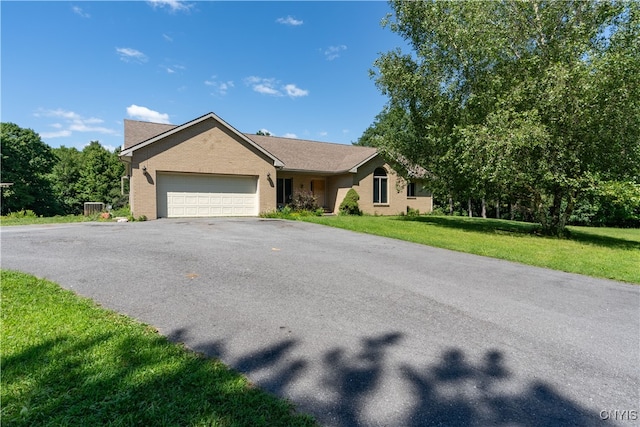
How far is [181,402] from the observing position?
238cm

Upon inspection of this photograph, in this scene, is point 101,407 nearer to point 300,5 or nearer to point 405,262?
point 405,262

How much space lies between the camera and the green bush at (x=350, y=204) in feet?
68.5

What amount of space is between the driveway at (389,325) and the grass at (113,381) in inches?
9.9

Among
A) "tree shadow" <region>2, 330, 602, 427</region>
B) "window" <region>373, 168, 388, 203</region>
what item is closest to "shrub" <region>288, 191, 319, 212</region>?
"window" <region>373, 168, 388, 203</region>

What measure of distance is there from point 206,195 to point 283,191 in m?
5.56

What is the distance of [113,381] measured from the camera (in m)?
2.61

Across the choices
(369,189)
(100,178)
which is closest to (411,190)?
(369,189)

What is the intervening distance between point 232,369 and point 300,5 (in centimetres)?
1539

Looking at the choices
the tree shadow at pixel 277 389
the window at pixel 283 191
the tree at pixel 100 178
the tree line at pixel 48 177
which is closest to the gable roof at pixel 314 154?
the window at pixel 283 191

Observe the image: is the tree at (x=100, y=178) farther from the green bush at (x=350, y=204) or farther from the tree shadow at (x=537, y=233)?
the tree shadow at (x=537, y=233)

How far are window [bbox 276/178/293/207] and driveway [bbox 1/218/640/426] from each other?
44.3 ft

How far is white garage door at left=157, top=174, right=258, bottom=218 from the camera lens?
1644 centimetres

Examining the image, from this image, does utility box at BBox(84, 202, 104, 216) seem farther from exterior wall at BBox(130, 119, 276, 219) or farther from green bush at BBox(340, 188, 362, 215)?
green bush at BBox(340, 188, 362, 215)

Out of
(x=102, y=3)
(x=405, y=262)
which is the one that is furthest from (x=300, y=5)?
(x=405, y=262)
